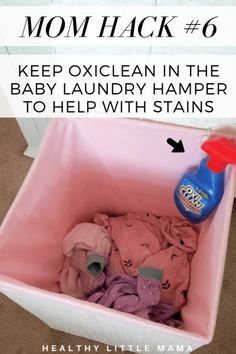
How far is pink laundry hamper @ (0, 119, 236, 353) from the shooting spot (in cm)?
60

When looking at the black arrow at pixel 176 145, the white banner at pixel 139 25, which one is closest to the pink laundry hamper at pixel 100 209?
the black arrow at pixel 176 145

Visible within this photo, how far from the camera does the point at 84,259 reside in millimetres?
856

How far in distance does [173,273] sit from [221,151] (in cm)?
35

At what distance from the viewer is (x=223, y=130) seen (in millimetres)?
783

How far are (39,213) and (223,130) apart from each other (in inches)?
19.0

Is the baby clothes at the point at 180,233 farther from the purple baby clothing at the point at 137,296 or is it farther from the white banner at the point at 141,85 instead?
the white banner at the point at 141,85

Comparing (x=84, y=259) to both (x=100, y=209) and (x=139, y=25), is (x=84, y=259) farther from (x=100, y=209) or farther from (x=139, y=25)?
(x=139, y=25)

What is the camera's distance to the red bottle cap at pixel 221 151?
0.68 meters

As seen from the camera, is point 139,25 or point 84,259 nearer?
point 139,25

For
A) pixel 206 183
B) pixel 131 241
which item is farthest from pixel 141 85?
pixel 131 241

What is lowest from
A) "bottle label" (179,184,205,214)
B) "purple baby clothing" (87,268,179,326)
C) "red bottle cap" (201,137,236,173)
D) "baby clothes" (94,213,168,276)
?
"purple baby clothing" (87,268,179,326)

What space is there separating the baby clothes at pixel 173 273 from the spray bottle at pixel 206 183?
0.35ft

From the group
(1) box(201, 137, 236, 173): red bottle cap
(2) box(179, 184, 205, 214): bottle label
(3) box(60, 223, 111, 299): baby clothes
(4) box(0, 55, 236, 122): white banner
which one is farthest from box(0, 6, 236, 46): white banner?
(3) box(60, 223, 111, 299): baby clothes

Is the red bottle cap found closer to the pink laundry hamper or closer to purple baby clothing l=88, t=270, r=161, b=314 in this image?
the pink laundry hamper
